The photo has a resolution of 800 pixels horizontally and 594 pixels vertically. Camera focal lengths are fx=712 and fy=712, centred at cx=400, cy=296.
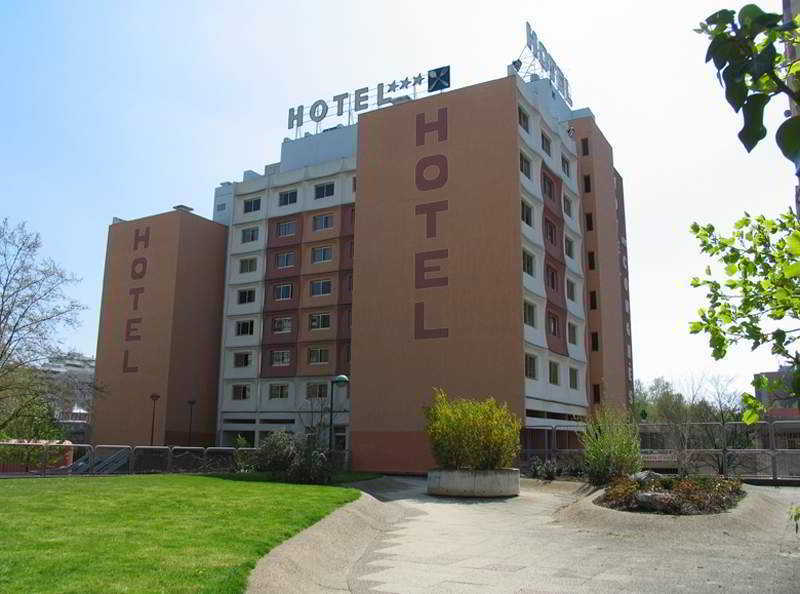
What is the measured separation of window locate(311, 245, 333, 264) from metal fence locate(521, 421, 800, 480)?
26995mm

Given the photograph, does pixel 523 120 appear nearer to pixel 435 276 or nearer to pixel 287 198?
pixel 435 276

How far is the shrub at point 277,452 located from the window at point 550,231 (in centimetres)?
2457

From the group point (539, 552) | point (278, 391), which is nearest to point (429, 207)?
point (278, 391)

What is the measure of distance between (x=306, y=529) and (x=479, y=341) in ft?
82.1

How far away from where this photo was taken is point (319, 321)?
171ft

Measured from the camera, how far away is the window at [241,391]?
53812 millimetres

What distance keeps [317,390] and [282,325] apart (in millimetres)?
6005

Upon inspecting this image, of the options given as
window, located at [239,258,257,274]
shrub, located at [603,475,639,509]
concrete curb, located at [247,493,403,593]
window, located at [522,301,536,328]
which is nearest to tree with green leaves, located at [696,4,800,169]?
concrete curb, located at [247,493,403,593]

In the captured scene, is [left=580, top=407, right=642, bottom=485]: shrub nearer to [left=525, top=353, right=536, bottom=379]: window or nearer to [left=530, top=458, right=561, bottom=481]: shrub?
[left=530, top=458, right=561, bottom=481]: shrub

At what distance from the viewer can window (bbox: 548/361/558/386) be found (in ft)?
137

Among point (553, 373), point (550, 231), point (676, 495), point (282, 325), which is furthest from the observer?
point (282, 325)

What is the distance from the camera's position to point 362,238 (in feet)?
138

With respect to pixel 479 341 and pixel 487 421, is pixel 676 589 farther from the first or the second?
pixel 479 341

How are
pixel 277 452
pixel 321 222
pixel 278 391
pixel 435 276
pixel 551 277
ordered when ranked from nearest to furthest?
pixel 277 452
pixel 435 276
pixel 551 277
pixel 278 391
pixel 321 222
